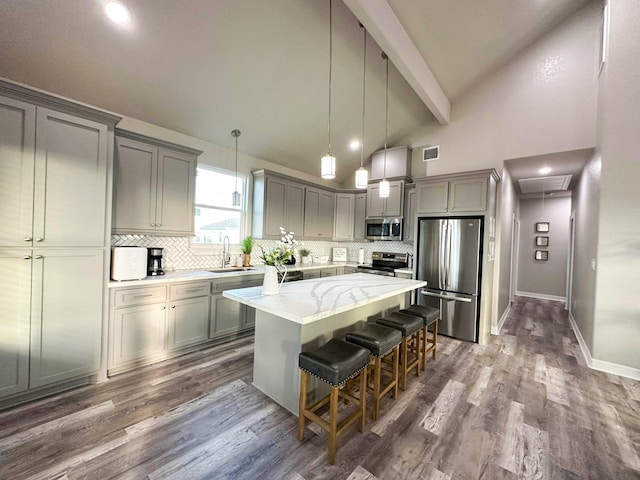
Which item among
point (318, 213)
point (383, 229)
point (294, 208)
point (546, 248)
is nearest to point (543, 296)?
point (546, 248)

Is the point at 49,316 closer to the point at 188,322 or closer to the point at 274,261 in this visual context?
the point at 188,322

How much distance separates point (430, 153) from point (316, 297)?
3926 millimetres

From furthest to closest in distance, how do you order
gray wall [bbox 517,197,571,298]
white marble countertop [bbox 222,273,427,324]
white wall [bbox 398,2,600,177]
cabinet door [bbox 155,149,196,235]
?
gray wall [bbox 517,197,571,298]
white wall [bbox 398,2,600,177]
cabinet door [bbox 155,149,196,235]
white marble countertop [bbox 222,273,427,324]

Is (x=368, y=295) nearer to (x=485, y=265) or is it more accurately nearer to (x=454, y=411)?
(x=454, y=411)

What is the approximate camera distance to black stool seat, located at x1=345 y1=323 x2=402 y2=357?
2094 millimetres

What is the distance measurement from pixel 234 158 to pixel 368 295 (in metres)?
3.15

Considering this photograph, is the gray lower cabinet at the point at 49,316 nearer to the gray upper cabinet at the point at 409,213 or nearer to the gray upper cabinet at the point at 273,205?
the gray upper cabinet at the point at 273,205

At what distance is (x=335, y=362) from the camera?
1.73m

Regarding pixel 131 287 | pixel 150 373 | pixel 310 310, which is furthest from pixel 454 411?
pixel 131 287

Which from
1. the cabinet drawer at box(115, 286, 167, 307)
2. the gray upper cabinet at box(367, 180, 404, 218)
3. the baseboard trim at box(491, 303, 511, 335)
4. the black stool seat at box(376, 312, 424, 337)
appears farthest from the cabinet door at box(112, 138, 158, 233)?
the baseboard trim at box(491, 303, 511, 335)

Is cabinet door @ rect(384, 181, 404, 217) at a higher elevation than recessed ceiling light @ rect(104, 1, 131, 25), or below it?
below

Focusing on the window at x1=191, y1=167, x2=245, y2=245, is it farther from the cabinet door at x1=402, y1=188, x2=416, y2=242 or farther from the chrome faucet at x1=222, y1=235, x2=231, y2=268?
the cabinet door at x1=402, y1=188, x2=416, y2=242

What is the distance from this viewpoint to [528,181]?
210 inches

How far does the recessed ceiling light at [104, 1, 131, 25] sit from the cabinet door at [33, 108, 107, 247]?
2.93ft
